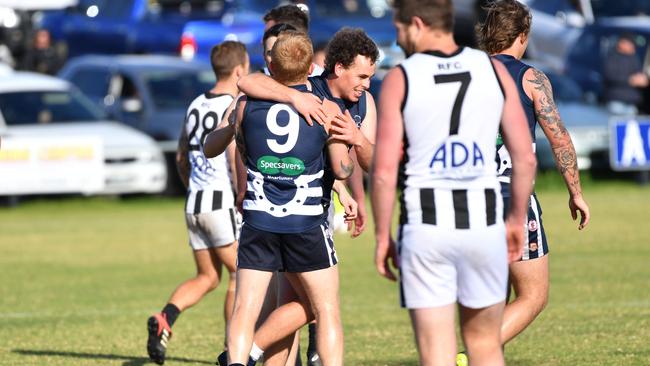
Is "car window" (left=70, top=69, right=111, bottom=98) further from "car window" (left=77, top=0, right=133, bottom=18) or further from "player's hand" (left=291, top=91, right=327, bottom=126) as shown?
"player's hand" (left=291, top=91, right=327, bottom=126)

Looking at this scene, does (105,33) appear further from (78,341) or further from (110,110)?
(78,341)

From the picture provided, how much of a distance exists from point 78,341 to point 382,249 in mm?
5253

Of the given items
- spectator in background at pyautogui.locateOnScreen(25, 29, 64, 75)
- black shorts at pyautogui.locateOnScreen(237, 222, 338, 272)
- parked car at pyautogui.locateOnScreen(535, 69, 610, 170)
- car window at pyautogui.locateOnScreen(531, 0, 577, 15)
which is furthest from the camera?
spectator in background at pyautogui.locateOnScreen(25, 29, 64, 75)

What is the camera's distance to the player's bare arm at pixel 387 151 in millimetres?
6188

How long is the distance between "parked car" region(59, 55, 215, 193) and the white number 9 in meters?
15.2

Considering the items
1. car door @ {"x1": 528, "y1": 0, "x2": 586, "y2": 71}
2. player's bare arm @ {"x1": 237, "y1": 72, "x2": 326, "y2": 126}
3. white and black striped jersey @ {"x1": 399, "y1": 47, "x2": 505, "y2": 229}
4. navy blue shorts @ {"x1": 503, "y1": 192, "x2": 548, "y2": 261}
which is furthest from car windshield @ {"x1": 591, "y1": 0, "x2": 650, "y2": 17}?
white and black striped jersey @ {"x1": 399, "y1": 47, "x2": 505, "y2": 229}

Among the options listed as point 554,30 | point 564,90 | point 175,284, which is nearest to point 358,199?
point 175,284

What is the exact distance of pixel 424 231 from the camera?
247 inches

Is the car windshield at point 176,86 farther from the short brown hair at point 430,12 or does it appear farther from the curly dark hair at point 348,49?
the short brown hair at point 430,12

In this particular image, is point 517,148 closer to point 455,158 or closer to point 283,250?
point 455,158

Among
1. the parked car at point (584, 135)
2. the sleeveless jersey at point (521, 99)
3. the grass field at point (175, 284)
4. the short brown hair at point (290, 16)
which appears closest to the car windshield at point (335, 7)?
the parked car at point (584, 135)

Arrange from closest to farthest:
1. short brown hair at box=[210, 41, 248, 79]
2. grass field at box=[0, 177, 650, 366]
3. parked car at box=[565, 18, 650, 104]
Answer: short brown hair at box=[210, 41, 248, 79] < grass field at box=[0, 177, 650, 366] < parked car at box=[565, 18, 650, 104]

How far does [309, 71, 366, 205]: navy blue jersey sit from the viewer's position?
7.64 meters

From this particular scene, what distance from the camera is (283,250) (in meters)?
7.55
